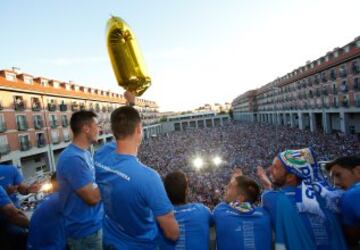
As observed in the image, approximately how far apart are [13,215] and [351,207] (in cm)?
349

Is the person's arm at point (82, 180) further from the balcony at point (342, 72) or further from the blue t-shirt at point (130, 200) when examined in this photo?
the balcony at point (342, 72)

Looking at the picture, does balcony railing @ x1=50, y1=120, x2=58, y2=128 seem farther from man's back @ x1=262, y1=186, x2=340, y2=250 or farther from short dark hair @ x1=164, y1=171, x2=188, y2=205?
man's back @ x1=262, y1=186, x2=340, y2=250

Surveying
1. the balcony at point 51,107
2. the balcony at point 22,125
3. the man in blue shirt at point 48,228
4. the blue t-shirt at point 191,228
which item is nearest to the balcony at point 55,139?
the balcony at point 51,107

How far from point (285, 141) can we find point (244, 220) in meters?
32.2

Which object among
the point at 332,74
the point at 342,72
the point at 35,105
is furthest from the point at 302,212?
the point at 332,74

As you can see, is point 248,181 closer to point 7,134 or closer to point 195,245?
point 195,245

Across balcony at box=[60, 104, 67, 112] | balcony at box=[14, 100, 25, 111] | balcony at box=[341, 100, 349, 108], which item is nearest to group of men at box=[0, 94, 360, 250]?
balcony at box=[14, 100, 25, 111]

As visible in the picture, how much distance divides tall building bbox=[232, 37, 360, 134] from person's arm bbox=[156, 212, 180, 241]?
3753 centimetres

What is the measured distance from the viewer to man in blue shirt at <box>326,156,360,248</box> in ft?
7.66

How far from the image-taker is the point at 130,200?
6.47 feet

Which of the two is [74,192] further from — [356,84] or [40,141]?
[356,84]

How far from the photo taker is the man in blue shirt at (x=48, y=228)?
109 inches

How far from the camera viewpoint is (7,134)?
87.0ft

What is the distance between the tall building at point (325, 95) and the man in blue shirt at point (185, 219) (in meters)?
36.9
